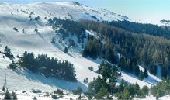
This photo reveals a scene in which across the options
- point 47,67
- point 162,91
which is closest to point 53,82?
point 47,67

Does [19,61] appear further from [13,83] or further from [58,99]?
[58,99]

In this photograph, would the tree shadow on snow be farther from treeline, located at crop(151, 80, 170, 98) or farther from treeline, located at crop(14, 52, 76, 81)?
treeline, located at crop(151, 80, 170, 98)

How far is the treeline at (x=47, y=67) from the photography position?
18875 cm

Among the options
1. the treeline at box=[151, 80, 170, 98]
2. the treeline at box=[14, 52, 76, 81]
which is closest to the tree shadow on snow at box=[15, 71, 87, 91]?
the treeline at box=[14, 52, 76, 81]

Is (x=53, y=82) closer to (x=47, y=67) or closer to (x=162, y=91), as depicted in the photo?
(x=47, y=67)

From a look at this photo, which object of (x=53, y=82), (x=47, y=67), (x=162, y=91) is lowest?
(x=53, y=82)

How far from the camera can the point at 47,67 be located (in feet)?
626

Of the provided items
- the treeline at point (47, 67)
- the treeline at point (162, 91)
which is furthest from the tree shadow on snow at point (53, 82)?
the treeline at point (162, 91)

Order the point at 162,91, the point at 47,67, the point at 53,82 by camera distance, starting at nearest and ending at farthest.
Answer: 1. the point at 162,91
2. the point at 53,82
3. the point at 47,67

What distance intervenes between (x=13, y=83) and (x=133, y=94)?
156ft

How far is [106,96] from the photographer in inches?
4953

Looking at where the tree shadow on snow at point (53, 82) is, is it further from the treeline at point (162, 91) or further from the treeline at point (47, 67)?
the treeline at point (162, 91)

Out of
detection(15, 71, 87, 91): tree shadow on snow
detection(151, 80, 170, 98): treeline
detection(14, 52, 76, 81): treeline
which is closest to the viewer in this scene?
detection(151, 80, 170, 98): treeline

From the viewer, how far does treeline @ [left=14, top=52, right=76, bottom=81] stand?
189 metres
